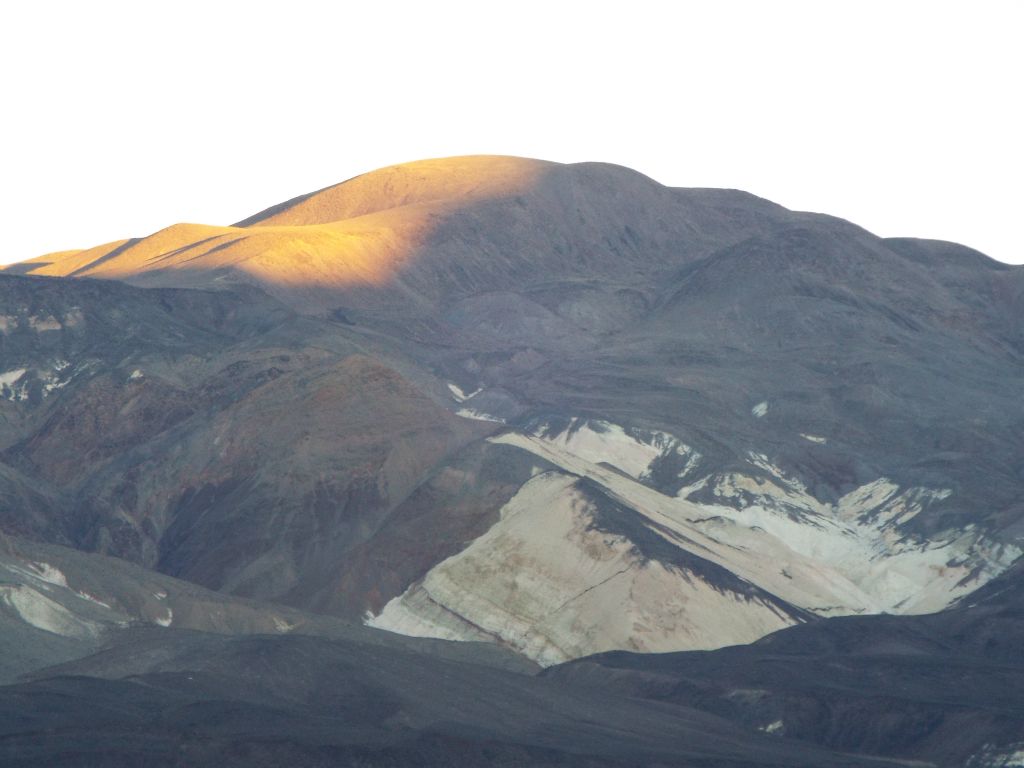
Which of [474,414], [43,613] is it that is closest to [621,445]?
[474,414]

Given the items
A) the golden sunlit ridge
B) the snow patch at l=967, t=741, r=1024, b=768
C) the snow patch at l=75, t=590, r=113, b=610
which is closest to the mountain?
the golden sunlit ridge

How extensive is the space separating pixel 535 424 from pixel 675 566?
1498 inches

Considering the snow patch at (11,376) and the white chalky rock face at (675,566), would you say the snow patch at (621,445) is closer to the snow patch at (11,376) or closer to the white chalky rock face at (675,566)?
the white chalky rock face at (675,566)

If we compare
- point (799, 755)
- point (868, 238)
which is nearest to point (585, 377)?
point (868, 238)

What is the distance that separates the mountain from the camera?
67.7 m

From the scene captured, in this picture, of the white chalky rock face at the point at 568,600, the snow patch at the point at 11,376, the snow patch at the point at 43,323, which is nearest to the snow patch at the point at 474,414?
the snow patch at the point at 43,323

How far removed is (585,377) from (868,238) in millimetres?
42432

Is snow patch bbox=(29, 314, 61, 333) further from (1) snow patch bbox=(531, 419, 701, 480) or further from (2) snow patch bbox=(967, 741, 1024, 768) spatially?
(2) snow patch bbox=(967, 741, 1024, 768)

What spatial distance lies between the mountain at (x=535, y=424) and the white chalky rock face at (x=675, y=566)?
151 mm

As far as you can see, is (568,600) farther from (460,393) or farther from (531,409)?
(460,393)

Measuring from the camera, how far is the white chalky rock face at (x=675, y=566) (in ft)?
217

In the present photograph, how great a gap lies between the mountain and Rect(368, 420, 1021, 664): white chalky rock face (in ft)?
0.49

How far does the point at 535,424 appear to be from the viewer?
105 metres

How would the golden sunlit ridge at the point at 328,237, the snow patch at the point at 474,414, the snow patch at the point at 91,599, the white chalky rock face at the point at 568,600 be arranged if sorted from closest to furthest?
the snow patch at the point at 91,599
the white chalky rock face at the point at 568,600
the snow patch at the point at 474,414
the golden sunlit ridge at the point at 328,237
